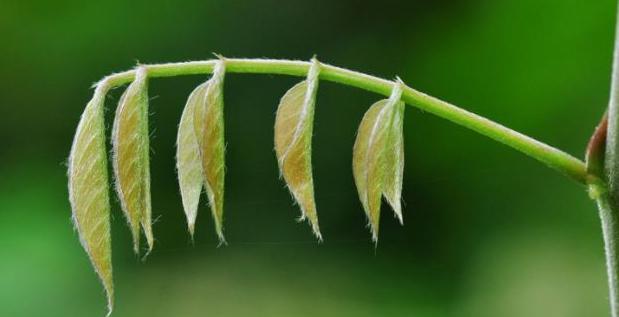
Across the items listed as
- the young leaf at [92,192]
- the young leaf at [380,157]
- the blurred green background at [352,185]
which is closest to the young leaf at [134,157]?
the young leaf at [92,192]

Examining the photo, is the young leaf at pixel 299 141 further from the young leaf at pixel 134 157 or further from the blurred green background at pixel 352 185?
the blurred green background at pixel 352 185

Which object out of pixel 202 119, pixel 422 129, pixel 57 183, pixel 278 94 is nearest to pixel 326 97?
pixel 278 94

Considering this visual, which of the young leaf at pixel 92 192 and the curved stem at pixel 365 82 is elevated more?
the curved stem at pixel 365 82

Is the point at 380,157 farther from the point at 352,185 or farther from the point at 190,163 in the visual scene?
the point at 352,185

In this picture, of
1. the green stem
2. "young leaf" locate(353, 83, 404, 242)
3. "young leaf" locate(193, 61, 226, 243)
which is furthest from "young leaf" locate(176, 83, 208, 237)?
the green stem

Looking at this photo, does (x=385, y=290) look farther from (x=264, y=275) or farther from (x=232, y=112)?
(x=232, y=112)

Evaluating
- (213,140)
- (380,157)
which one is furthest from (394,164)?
(213,140)
